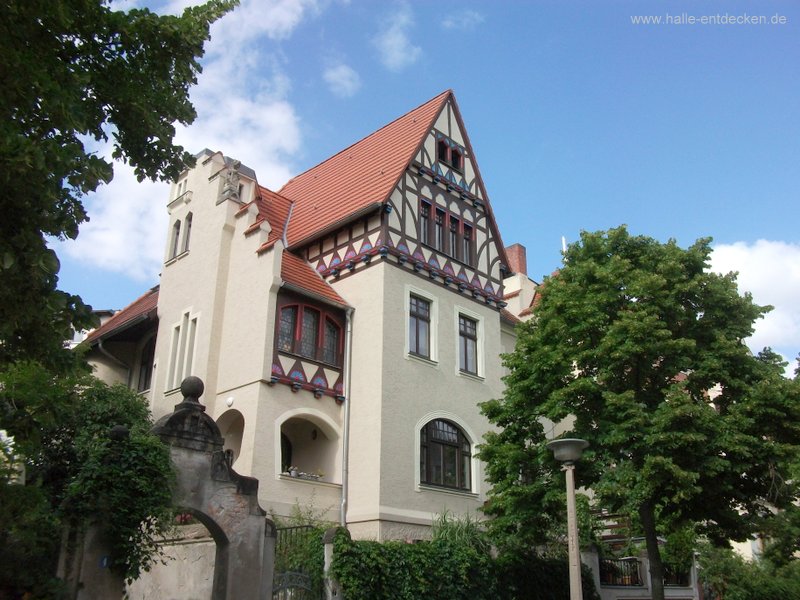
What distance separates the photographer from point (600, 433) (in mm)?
15625

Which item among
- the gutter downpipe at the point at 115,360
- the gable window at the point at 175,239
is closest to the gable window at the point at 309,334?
the gable window at the point at 175,239

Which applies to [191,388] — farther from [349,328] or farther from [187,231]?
[187,231]

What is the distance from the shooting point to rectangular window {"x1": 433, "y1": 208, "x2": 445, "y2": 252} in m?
23.1

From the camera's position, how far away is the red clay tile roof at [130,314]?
23.9 m

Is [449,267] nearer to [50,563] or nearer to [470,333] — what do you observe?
[470,333]

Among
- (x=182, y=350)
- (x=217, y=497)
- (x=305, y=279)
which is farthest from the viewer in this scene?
(x=182, y=350)

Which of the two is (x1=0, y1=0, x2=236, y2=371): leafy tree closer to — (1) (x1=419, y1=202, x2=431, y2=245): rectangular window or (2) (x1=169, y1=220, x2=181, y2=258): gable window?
(1) (x1=419, y1=202, x2=431, y2=245): rectangular window

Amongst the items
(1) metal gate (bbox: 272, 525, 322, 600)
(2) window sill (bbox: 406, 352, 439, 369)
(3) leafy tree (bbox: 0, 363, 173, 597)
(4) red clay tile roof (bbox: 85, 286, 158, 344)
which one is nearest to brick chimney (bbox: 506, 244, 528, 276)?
(2) window sill (bbox: 406, 352, 439, 369)

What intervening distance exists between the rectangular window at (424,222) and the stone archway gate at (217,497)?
461 inches

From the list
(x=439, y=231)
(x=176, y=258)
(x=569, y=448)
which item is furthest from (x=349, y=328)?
(x=569, y=448)

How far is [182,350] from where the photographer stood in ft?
71.3

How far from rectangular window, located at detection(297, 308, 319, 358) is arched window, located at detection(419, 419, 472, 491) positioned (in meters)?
3.68

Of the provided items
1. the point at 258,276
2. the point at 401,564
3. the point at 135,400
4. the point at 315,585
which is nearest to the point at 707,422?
the point at 401,564

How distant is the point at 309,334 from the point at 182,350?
12.7ft
